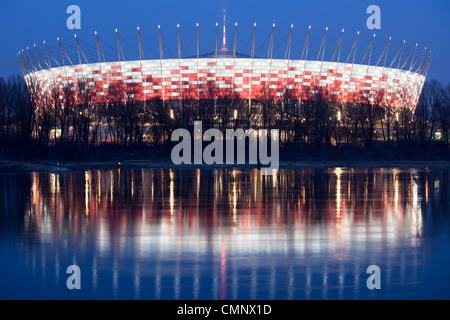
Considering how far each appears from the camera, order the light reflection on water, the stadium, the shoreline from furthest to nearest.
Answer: the stadium
the shoreline
the light reflection on water

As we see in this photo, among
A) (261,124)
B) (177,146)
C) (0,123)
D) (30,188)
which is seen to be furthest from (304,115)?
(30,188)

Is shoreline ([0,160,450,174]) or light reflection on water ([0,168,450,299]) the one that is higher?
shoreline ([0,160,450,174])

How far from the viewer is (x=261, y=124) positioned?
2574 inches

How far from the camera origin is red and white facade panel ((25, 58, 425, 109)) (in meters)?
72.4

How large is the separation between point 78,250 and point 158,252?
1.64 metres

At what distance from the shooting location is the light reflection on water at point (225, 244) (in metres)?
8.11

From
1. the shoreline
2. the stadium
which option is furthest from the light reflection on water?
the stadium

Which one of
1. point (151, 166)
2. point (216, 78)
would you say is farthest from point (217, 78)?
point (151, 166)

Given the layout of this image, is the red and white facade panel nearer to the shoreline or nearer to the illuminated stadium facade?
the illuminated stadium facade

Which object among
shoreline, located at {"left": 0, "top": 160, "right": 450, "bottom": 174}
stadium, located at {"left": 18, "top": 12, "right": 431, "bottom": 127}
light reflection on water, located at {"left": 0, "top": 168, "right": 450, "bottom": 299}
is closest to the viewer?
light reflection on water, located at {"left": 0, "top": 168, "right": 450, "bottom": 299}

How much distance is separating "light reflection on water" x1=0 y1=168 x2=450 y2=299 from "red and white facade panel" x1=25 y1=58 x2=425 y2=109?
53414 millimetres

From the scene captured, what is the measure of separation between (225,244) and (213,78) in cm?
6330

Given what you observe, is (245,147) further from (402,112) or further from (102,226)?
(102,226)

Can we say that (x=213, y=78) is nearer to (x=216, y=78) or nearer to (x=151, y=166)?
(x=216, y=78)
